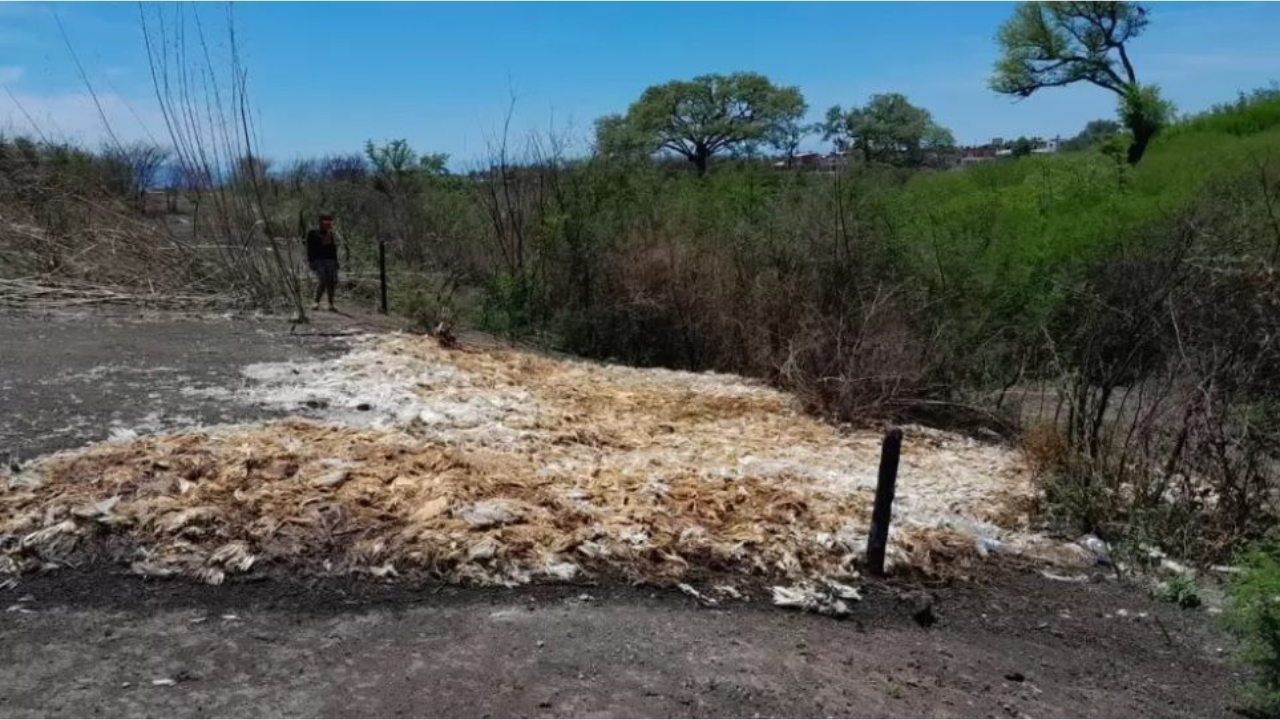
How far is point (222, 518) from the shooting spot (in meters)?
5.05

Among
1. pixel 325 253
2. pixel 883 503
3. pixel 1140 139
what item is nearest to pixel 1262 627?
pixel 883 503

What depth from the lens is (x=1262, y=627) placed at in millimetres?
3828

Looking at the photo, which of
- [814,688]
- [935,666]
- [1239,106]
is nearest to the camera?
[814,688]

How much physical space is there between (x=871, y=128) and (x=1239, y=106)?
10900 mm

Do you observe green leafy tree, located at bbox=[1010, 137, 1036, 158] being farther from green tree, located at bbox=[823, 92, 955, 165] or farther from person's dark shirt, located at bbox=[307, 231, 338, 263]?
person's dark shirt, located at bbox=[307, 231, 338, 263]

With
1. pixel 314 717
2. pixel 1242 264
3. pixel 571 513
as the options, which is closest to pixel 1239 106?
pixel 1242 264

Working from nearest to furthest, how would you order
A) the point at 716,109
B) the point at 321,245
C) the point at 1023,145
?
the point at 321,245, the point at 1023,145, the point at 716,109

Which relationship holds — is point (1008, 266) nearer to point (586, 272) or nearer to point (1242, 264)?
point (1242, 264)

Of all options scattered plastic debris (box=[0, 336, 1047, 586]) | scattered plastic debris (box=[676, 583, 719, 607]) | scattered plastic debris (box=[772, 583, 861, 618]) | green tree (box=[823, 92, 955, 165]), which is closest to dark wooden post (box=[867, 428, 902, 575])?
scattered plastic debris (box=[0, 336, 1047, 586])

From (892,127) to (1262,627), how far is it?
3037 centimetres

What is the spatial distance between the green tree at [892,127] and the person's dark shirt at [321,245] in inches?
761

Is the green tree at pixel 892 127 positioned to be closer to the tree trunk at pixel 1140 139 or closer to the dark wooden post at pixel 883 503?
the tree trunk at pixel 1140 139

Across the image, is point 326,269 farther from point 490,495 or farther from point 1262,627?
point 1262,627

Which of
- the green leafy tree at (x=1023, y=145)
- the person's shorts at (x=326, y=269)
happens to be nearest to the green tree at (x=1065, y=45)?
the green leafy tree at (x=1023, y=145)
